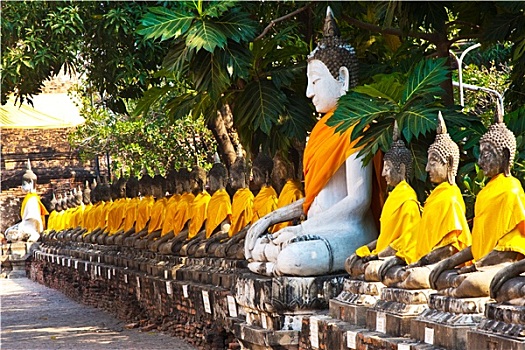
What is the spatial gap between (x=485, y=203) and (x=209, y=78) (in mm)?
4661

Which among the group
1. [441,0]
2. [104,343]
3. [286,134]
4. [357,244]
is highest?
[441,0]

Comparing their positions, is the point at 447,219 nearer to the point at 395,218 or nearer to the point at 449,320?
the point at 395,218

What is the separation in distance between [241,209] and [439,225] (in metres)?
4.84

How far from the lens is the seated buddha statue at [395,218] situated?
721cm

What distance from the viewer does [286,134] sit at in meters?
10.9

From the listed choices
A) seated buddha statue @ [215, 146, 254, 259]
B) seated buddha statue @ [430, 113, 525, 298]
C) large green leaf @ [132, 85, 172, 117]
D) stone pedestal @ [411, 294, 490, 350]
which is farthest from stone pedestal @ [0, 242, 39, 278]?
seated buddha statue @ [430, 113, 525, 298]

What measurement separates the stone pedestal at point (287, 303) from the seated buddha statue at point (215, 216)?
327 cm

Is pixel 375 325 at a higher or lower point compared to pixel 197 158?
lower

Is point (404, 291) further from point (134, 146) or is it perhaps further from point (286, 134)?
point (134, 146)

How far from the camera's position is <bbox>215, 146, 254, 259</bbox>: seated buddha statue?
1105 cm

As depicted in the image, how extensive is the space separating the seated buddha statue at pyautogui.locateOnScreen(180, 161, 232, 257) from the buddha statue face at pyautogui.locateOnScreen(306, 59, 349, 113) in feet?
Result: 10.6

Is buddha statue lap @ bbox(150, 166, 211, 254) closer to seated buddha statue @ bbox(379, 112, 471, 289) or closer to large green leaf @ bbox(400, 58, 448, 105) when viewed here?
large green leaf @ bbox(400, 58, 448, 105)

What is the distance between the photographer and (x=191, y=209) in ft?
43.5

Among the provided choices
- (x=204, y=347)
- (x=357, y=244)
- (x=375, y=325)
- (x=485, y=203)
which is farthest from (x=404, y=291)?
(x=204, y=347)
